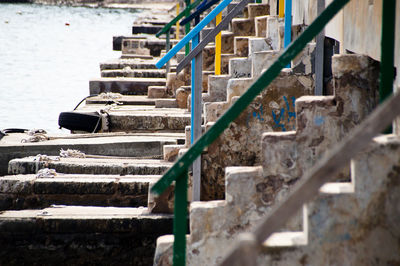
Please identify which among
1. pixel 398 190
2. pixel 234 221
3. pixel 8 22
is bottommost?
pixel 234 221

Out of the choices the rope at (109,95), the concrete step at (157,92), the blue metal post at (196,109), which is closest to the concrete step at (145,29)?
the rope at (109,95)

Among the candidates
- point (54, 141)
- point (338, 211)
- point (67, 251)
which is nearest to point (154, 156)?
point (54, 141)

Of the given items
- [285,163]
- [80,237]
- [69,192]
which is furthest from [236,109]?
[69,192]

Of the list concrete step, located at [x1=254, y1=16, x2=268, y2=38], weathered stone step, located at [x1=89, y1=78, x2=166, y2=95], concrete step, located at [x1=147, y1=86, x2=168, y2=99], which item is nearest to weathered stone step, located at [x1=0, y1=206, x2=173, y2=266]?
concrete step, located at [x1=254, y1=16, x2=268, y2=38]

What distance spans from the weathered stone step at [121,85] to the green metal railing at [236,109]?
11634 mm

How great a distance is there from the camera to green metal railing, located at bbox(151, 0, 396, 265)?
13.5ft

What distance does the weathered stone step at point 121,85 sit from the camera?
51.9 ft

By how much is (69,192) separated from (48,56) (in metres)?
31.2

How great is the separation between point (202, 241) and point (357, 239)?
1.64 m

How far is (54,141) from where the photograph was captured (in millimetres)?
10148

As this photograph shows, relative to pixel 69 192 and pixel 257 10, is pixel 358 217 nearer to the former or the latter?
pixel 69 192

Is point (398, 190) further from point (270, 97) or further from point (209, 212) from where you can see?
point (270, 97)

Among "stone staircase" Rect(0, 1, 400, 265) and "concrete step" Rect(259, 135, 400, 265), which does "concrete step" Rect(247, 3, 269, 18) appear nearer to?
"stone staircase" Rect(0, 1, 400, 265)

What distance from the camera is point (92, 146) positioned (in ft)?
32.4
